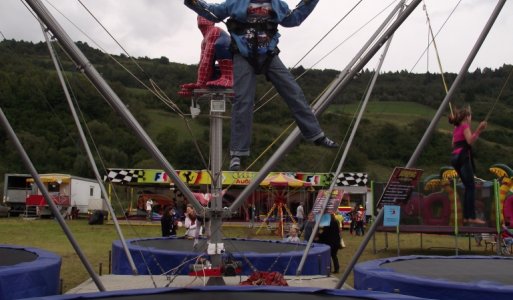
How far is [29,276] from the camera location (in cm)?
446

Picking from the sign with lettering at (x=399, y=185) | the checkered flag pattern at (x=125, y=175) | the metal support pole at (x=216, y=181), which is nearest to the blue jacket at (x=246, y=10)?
the metal support pole at (x=216, y=181)

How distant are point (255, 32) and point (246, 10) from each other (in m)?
0.13

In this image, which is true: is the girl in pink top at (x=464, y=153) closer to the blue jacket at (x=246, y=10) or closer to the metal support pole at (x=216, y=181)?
the blue jacket at (x=246, y=10)

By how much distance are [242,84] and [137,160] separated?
1292 inches

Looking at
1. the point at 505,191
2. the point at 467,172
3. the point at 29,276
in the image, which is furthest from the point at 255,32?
the point at 505,191

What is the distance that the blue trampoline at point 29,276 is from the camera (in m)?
4.24

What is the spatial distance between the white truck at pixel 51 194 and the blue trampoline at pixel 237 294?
1813 cm

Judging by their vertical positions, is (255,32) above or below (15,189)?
above

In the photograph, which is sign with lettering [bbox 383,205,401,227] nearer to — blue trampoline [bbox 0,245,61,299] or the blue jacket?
the blue jacket

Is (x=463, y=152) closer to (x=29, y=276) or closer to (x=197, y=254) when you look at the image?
(x=197, y=254)

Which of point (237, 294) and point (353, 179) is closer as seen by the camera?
point (237, 294)

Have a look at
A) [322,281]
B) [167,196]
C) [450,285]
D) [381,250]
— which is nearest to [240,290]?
[450,285]

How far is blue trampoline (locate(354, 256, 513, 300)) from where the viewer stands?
4102 millimetres

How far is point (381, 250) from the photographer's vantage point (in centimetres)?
1250
